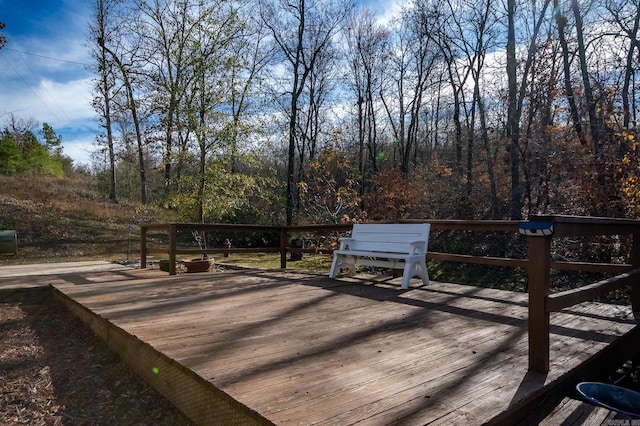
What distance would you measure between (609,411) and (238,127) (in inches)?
315

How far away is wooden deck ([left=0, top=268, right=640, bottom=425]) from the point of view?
1.63m

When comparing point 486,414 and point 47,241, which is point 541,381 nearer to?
point 486,414

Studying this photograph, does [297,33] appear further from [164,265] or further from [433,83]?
[164,265]

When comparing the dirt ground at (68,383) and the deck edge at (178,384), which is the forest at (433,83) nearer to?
the dirt ground at (68,383)

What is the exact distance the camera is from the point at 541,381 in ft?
6.18

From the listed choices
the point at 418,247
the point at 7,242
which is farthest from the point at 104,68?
the point at 418,247

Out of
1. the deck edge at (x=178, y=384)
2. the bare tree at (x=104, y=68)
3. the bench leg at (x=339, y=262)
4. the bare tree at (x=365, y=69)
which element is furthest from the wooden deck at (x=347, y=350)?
the bare tree at (x=365, y=69)

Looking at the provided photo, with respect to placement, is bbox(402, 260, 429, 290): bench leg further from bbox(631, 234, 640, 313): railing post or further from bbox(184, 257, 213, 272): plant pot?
bbox(184, 257, 213, 272): plant pot

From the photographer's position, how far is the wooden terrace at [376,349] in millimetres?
1651

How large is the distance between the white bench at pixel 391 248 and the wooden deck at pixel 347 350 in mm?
347

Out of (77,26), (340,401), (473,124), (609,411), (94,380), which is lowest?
(94,380)

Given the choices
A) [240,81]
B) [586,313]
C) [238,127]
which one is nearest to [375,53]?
[240,81]

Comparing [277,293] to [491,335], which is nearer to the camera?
[491,335]

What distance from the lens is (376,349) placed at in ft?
7.68
